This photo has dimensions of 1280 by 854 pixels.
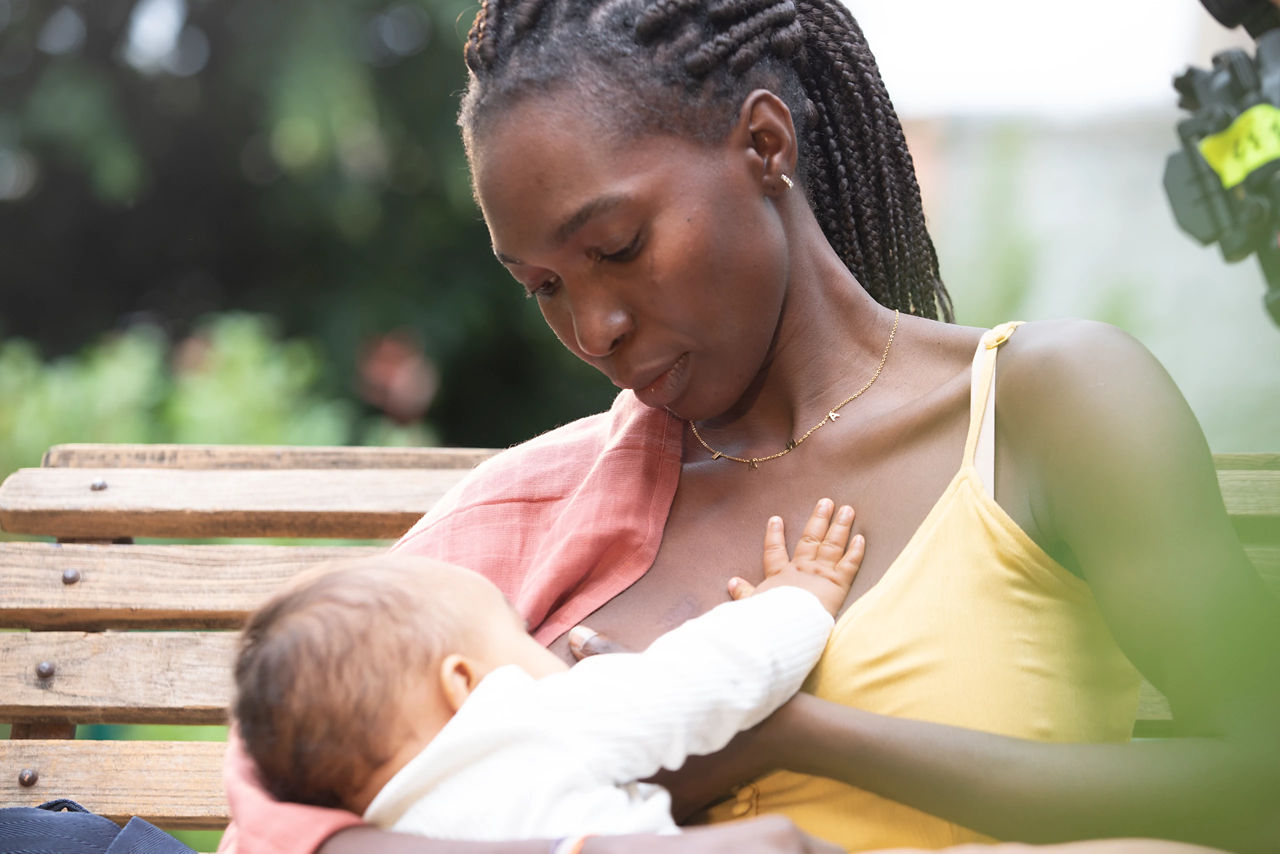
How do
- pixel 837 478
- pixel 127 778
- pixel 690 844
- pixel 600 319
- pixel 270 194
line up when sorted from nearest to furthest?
pixel 690 844
pixel 600 319
pixel 837 478
pixel 127 778
pixel 270 194

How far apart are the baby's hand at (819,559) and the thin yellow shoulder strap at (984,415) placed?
18cm

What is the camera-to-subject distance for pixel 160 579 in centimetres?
264

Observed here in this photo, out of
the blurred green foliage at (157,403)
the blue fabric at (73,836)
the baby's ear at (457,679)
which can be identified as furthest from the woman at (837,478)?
the blurred green foliage at (157,403)

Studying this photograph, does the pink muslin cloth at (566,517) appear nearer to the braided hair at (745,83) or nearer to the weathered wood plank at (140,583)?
the braided hair at (745,83)

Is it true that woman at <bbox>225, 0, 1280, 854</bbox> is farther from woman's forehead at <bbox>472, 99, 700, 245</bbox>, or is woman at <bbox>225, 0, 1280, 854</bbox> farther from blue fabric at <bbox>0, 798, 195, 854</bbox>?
blue fabric at <bbox>0, 798, 195, 854</bbox>

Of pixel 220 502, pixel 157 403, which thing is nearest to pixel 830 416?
pixel 220 502

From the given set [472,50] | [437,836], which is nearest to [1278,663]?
[437,836]

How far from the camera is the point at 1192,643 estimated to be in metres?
1.44

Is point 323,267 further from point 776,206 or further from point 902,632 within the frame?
point 902,632

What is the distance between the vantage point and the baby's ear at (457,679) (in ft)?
4.91

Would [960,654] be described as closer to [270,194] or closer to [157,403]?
[157,403]

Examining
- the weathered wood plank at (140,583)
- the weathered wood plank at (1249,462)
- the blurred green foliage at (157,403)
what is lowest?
the blurred green foliage at (157,403)

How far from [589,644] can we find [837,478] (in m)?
0.42

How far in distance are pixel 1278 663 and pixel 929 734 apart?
922mm
